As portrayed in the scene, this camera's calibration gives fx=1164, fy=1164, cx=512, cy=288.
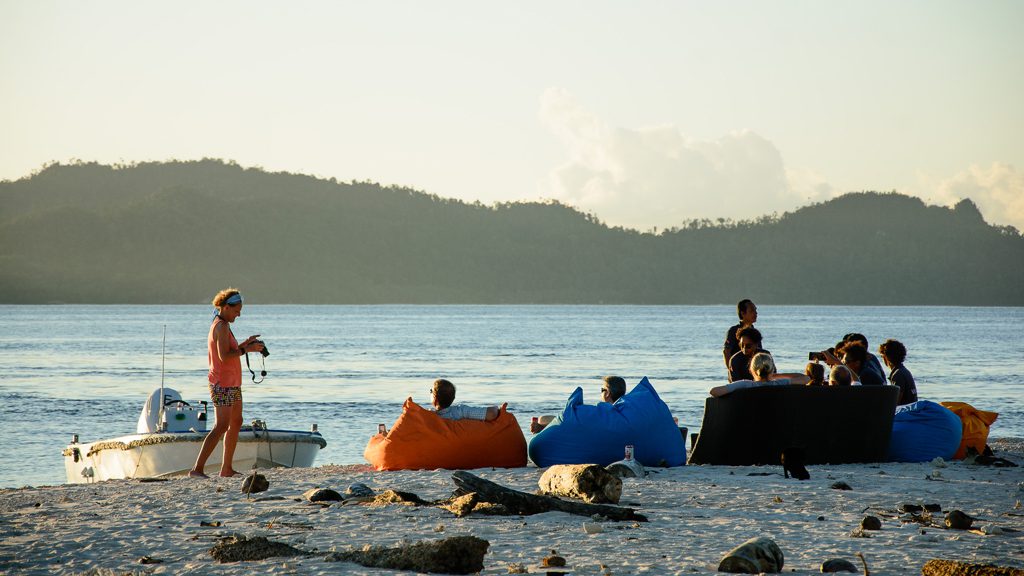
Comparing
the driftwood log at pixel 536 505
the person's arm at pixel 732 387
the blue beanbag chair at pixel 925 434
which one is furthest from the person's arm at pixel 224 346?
the blue beanbag chair at pixel 925 434

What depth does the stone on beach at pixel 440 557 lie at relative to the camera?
589cm

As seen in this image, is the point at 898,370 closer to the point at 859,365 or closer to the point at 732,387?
the point at 859,365

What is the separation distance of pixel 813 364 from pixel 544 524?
4.10m

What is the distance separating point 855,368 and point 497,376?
1126 inches

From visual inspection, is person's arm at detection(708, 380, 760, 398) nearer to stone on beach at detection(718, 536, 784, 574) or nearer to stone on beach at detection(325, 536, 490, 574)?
stone on beach at detection(718, 536, 784, 574)

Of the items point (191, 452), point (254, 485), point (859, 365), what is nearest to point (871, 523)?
point (859, 365)

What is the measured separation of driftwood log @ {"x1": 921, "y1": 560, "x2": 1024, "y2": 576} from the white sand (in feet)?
0.54

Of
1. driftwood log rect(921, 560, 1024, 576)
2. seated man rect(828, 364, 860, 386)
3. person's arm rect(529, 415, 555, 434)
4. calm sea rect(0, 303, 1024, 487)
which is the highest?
seated man rect(828, 364, 860, 386)

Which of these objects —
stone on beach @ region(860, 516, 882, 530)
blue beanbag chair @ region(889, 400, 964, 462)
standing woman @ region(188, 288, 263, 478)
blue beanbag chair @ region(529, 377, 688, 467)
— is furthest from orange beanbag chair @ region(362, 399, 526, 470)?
stone on beach @ region(860, 516, 882, 530)

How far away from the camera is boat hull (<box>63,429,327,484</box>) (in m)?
13.1

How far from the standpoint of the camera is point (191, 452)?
13281 millimetres

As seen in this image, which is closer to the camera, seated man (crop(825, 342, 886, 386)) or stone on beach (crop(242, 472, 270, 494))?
stone on beach (crop(242, 472, 270, 494))

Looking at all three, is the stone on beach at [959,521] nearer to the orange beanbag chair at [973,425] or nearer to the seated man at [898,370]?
the seated man at [898,370]

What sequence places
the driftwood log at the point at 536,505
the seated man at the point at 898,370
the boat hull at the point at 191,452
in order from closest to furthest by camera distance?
1. the driftwood log at the point at 536,505
2. the seated man at the point at 898,370
3. the boat hull at the point at 191,452
